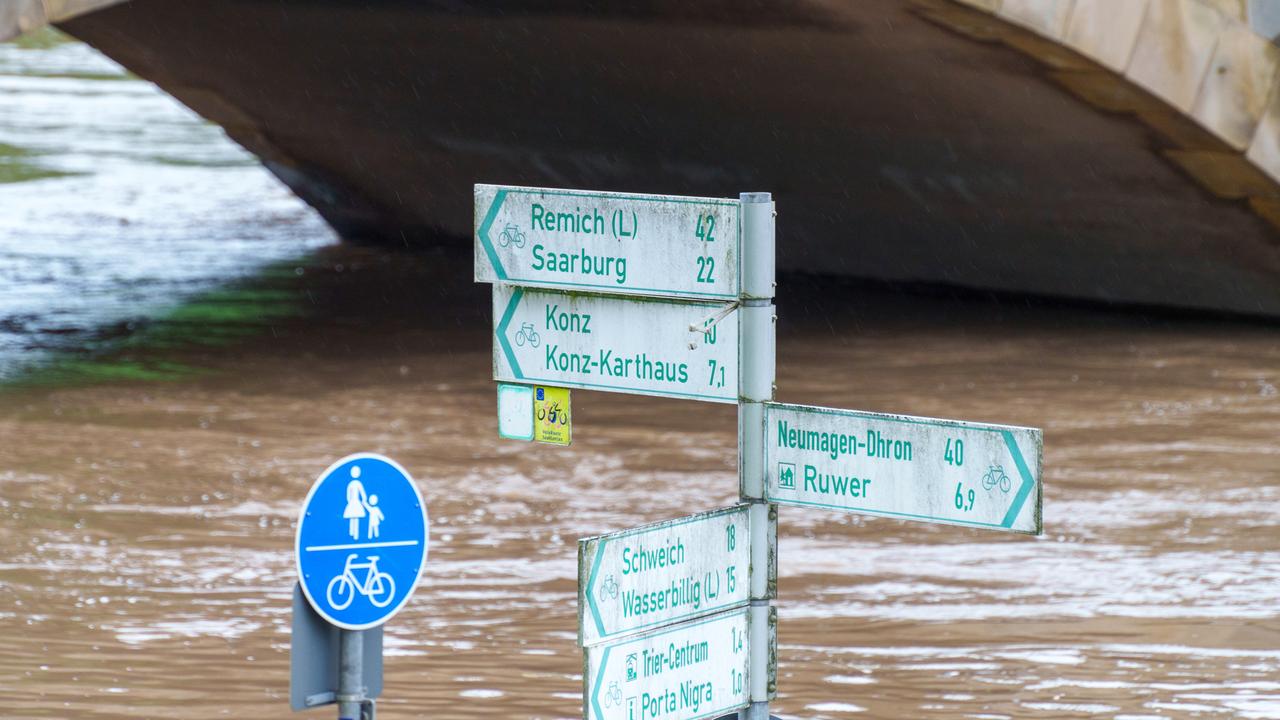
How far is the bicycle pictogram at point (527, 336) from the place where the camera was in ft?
14.8

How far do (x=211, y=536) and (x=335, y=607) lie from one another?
16.0 feet

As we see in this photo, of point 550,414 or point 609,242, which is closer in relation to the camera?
point 609,242

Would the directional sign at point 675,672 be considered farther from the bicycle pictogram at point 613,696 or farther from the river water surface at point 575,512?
the river water surface at point 575,512

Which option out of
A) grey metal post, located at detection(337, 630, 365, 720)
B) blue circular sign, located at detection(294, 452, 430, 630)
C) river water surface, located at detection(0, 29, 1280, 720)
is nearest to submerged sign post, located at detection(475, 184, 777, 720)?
blue circular sign, located at detection(294, 452, 430, 630)

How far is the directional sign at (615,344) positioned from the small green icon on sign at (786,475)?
0.17 meters

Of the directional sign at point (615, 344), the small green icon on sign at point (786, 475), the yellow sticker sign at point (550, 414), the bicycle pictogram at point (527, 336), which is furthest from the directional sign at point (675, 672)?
the bicycle pictogram at point (527, 336)

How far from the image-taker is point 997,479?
407 centimetres

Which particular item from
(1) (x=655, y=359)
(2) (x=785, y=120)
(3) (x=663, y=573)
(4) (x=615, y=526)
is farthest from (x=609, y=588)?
(2) (x=785, y=120)

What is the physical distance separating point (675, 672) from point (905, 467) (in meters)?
0.60

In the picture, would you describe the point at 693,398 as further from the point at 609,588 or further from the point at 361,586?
the point at 361,586

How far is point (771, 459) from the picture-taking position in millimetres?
4250

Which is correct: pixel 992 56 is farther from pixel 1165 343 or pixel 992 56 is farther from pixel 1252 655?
pixel 1252 655

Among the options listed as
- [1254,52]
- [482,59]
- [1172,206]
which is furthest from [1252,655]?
[482,59]

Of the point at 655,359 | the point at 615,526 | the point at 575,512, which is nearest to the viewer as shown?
the point at 655,359
